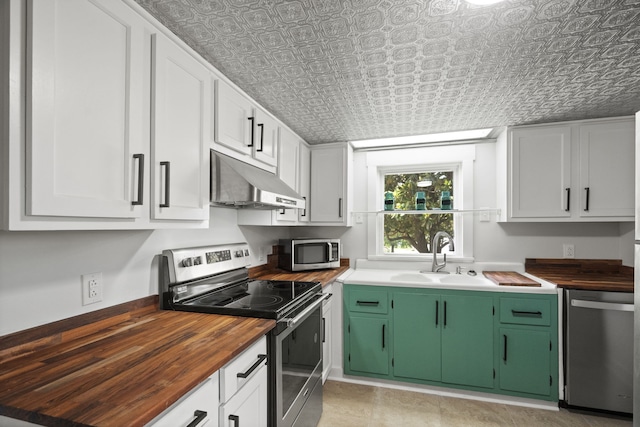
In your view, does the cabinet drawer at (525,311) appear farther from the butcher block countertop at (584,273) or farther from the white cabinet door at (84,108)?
the white cabinet door at (84,108)

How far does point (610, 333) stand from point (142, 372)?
2.74 metres

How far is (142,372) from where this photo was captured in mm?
961

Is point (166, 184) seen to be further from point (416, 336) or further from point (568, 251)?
point (568, 251)

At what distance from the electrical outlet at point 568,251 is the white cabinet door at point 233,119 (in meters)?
2.73

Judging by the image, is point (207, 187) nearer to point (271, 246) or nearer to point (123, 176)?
point (123, 176)

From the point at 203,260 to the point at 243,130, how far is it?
81 centimetres

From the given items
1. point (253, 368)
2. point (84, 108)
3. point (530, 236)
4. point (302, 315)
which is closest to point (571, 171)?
point (530, 236)

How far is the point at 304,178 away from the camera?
2.89 meters

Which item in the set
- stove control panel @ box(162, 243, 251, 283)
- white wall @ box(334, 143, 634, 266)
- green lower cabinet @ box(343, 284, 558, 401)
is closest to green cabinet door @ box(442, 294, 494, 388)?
green lower cabinet @ box(343, 284, 558, 401)

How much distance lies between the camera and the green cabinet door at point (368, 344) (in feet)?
8.36

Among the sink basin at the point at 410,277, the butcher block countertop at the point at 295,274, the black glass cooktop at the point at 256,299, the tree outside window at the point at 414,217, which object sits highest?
the tree outside window at the point at 414,217

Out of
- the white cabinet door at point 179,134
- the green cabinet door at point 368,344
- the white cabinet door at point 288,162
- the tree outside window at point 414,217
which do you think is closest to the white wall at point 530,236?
the tree outside window at point 414,217

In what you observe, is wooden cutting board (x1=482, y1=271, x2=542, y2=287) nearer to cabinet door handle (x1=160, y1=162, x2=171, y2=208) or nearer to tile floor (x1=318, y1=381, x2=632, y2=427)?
tile floor (x1=318, y1=381, x2=632, y2=427)

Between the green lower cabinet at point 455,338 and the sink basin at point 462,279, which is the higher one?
the sink basin at point 462,279
